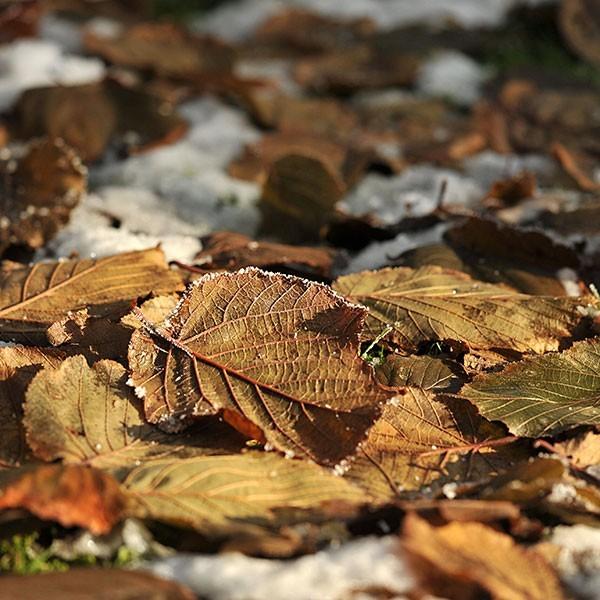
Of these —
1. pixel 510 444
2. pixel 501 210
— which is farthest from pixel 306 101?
pixel 510 444

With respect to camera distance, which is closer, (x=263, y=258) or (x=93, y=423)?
(x=93, y=423)

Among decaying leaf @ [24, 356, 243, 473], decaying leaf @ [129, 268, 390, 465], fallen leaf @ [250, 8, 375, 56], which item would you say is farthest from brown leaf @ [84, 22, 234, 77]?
decaying leaf @ [24, 356, 243, 473]

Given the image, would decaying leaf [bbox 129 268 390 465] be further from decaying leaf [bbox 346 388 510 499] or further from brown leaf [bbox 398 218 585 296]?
brown leaf [bbox 398 218 585 296]

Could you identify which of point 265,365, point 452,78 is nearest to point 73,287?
point 265,365

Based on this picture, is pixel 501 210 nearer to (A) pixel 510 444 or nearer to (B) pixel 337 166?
(B) pixel 337 166

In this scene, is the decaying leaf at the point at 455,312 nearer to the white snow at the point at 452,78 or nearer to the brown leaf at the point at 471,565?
the brown leaf at the point at 471,565

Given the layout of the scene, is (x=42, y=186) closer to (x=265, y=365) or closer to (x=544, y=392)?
(x=265, y=365)

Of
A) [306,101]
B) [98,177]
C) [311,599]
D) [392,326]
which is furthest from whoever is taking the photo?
[306,101]
